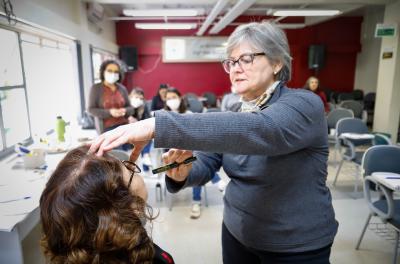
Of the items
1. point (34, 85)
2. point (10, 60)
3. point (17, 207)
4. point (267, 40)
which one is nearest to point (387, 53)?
point (267, 40)

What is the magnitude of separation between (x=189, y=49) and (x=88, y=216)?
8148 millimetres

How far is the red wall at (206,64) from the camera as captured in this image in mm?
8344

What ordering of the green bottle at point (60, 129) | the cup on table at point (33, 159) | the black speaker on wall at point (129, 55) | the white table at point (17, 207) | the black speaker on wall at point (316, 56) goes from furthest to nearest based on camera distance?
the black speaker on wall at point (316, 56) < the black speaker on wall at point (129, 55) < the green bottle at point (60, 129) < the cup on table at point (33, 159) < the white table at point (17, 207)

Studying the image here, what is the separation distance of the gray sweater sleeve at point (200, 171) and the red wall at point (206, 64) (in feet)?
24.8

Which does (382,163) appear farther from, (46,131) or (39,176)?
(46,131)

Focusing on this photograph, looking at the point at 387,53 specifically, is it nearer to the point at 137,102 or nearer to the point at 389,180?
the point at 389,180

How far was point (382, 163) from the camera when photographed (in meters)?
2.40

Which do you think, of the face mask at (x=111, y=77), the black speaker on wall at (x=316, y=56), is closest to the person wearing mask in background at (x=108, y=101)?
the face mask at (x=111, y=77)

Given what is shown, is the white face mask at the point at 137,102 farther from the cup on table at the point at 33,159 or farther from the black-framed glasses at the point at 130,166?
the black-framed glasses at the point at 130,166

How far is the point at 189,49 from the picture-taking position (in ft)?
27.6

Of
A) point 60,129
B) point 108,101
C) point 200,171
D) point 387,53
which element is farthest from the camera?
point 387,53

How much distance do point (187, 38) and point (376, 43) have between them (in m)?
5.31

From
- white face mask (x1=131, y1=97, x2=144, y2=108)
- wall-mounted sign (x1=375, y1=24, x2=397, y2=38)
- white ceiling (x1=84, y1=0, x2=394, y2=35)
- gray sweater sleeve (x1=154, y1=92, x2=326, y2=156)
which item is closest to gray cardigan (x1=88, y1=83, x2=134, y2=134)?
white face mask (x1=131, y1=97, x2=144, y2=108)

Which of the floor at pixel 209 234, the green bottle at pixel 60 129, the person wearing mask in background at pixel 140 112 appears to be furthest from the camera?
the person wearing mask in background at pixel 140 112
